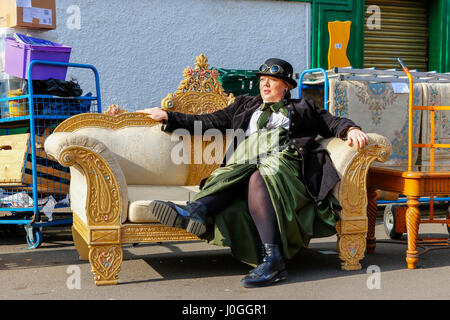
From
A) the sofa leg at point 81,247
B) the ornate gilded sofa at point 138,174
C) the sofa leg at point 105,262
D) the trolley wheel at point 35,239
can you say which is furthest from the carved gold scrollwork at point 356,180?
the trolley wheel at point 35,239

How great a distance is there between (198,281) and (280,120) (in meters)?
1.41

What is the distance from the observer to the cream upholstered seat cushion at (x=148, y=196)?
3.97 meters

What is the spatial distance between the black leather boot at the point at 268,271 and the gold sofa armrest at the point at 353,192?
0.61m

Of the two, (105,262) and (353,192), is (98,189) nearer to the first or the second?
(105,262)

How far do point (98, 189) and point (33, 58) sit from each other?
2.04 metres

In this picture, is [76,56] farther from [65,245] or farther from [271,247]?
[271,247]

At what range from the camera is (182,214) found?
152 inches

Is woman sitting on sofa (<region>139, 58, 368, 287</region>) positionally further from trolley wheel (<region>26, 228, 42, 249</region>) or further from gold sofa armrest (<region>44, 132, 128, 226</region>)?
trolley wheel (<region>26, 228, 42, 249</region>)

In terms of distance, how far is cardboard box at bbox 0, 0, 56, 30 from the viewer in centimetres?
557

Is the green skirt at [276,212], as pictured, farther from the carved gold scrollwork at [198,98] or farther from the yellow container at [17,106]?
the yellow container at [17,106]

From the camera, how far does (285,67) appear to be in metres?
4.51

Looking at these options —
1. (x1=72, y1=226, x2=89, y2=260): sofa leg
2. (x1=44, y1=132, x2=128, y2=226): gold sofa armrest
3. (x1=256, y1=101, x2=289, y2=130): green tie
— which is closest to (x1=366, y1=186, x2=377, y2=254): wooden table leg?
(x1=256, y1=101, x2=289, y2=130): green tie

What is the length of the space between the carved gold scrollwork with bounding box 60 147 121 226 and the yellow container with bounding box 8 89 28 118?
184cm

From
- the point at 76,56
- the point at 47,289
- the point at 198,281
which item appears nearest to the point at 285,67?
the point at 198,281
